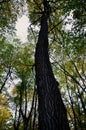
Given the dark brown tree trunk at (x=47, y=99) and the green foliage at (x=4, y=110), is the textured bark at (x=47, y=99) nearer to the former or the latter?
the dark brown tree trunk at (x=47, y=99)

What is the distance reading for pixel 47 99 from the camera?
498 centimetres

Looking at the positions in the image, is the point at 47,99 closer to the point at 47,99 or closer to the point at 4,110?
the point at 47,99

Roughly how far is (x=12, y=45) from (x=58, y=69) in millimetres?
6238

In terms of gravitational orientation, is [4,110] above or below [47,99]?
above

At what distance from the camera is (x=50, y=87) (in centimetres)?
530

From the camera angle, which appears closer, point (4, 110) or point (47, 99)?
point (47, 99)

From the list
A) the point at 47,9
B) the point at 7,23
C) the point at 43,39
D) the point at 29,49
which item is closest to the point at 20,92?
the point at 29,49

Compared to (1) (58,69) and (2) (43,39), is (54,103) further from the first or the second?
(1) (58,69)

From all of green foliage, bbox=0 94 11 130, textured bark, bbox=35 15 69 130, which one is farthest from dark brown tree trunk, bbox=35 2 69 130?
green foliage, bbox=0 94 11 130

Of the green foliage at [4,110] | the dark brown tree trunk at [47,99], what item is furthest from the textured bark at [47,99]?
the green foliage at [4,110]

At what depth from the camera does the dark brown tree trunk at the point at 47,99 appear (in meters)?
4.46

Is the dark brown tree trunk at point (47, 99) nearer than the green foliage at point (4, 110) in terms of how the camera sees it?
Yes

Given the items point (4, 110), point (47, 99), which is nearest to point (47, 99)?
point (47, 99)

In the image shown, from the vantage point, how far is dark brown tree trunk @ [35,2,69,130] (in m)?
4.46
